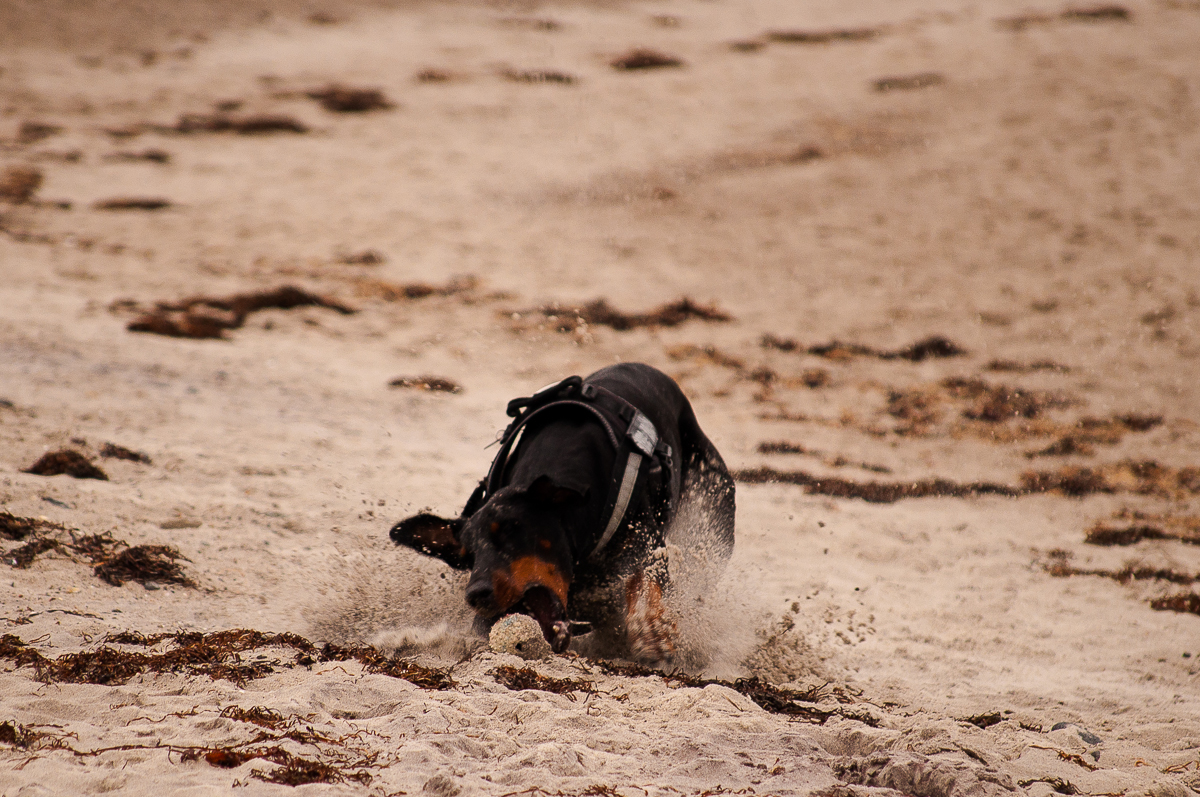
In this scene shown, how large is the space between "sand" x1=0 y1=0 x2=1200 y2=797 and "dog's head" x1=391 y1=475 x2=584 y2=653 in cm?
18

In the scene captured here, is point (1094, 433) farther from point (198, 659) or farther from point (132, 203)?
point (132, 203)

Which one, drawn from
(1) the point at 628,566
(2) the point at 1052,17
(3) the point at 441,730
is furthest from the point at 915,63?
(3) the point at 441,730

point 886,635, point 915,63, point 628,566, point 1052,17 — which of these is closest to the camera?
point 628,566

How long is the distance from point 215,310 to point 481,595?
6945mm

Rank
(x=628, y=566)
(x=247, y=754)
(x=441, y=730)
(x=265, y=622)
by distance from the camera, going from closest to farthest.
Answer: (x=247, y=754)
(x=441, y=730)
(x=265, y=622)
(x=628, y=566)

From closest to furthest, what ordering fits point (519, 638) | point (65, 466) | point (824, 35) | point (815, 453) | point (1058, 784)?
point (1058, 784), point (519, 638), point (65, 466), point (815, 453), point (824, 35)

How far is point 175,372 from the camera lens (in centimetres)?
666

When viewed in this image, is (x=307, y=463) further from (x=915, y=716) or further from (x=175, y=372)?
(x=915, y=716)

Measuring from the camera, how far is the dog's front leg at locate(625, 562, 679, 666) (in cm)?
321

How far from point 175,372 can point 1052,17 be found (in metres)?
19.6

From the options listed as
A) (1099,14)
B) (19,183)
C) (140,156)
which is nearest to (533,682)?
(19,183)

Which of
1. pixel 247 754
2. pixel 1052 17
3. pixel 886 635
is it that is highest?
pixel 1052 17

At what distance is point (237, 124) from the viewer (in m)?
15.0

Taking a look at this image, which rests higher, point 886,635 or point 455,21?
point 455,21
